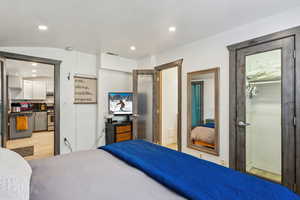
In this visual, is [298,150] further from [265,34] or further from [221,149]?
[265,34]

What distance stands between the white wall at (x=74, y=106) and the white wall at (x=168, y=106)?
186cm

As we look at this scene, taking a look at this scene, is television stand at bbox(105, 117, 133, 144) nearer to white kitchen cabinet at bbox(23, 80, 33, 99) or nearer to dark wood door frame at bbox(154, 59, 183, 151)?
dark wood door frame at bbox(154, 59, 183, 151)

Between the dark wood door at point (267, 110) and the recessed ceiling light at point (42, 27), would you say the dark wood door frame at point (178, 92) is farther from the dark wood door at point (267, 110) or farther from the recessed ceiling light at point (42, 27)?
the recessed ceiling light at point (42, 27)

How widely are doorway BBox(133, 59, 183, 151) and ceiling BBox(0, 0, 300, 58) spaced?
100 centimetres

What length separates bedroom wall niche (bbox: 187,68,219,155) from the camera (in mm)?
2793

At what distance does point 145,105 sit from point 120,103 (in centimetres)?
64

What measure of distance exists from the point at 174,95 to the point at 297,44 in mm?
3124

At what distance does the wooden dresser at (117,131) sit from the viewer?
375 centimetres

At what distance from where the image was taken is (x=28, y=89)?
22.4ft

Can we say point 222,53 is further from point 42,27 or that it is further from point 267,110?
point 42,27

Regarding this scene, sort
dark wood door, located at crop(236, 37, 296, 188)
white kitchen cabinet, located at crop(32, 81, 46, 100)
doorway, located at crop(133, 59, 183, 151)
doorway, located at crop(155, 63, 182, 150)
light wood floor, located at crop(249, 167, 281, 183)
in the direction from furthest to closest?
white kitchen cabinet, located at crop(32, 81, 46, 100) < doorway, located at crop(155, 63, 182, 150) < doorway, located at crop(133, 59, 183, 151) < light wood floor, located at crop(249, 167, 281, 183) < dark wood door, located at crop(236, 37, 296, 188)

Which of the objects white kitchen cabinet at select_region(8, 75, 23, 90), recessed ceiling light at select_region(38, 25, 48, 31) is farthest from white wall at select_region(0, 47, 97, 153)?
white kitchen cabinet at select_region(8, 75, 23, 90)

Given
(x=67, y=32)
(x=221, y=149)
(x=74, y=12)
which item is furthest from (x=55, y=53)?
(x=221, y=149)

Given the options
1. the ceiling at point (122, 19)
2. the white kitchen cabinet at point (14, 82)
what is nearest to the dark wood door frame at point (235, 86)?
the ceiling at point (122, 19)
